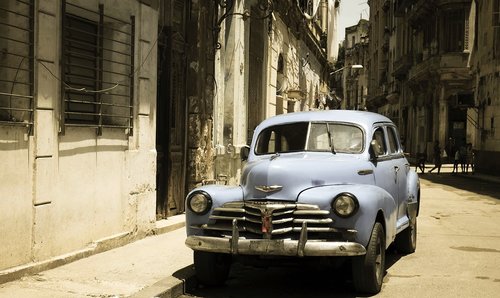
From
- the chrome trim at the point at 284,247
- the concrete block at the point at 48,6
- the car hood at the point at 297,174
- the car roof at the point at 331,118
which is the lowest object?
the chrome trim at the point at 284,247

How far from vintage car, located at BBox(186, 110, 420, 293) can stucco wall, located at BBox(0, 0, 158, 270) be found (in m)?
1.62

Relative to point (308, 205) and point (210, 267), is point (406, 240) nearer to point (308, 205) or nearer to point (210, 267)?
point (308, 205)

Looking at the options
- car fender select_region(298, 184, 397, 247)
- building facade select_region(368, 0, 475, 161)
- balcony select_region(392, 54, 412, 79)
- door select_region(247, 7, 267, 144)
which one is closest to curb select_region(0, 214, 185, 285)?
car fender select_region(298, 184, 397, 247)

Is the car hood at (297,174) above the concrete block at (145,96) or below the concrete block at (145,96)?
below

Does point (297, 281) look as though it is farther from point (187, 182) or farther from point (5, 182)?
point (187, 182)

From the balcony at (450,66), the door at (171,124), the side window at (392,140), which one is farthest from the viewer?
the balcony at (450,66)

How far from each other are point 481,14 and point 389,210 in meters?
27.0

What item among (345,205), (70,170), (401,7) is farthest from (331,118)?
(401,7)

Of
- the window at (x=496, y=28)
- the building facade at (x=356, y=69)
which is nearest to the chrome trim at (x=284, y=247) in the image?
the window at (x=496, y=28)

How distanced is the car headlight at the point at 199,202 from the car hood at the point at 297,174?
0.39 metres

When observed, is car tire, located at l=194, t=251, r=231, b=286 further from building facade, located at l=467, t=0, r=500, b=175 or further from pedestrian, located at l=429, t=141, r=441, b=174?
pedestrian, located at l=429, t=141, r=441, b=174

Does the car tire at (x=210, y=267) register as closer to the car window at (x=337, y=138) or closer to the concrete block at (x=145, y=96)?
the car window at (x=337, y=138)

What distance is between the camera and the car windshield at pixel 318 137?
6926mm

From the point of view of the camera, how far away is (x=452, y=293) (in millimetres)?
6145
